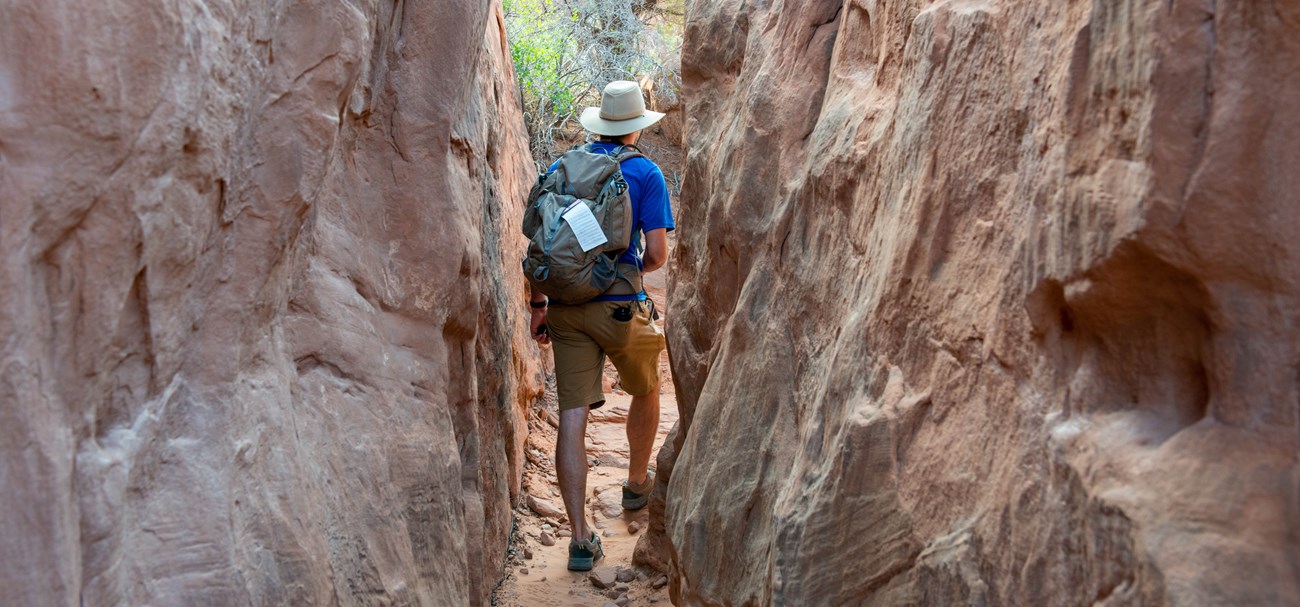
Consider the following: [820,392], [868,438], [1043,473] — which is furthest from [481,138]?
[1043,473]

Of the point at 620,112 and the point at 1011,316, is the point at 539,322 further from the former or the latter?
the point at 1011,316

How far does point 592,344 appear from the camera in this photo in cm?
562

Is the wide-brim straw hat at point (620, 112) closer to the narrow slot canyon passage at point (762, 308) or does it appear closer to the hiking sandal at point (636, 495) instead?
the narrow slot canyon passage at point (762, 308)

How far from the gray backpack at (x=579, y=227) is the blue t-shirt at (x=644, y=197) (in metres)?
0.08

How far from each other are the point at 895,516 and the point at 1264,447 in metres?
1.26

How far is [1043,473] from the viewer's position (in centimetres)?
240

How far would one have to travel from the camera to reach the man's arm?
214 inches

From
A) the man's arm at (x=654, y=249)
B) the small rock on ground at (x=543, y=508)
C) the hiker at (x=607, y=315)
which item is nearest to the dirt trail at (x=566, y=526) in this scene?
the small rock on ground at (x=543, y=508)

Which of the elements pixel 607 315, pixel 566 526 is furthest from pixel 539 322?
pixel 566 526

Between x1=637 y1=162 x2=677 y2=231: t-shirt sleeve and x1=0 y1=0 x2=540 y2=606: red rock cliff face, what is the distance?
3.09ft

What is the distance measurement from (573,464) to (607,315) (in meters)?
0.79

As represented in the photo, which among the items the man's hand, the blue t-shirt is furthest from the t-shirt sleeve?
the man's hand

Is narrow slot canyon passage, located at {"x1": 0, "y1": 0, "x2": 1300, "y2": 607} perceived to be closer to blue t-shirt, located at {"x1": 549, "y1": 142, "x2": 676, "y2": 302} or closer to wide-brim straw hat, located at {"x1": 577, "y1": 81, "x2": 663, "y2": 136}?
blue t-shirt, located at {"x1": 549, "y1": 142, "x2": 676, "y2": 302}

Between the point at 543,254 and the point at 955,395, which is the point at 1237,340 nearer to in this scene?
the point at 955,395
